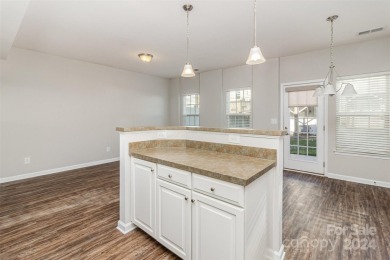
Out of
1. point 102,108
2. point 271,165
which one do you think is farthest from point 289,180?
point 102,108

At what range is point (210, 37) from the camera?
11.8ft

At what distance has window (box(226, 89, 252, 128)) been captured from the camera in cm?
547

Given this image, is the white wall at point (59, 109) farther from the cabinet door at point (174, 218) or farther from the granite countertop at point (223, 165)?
the cabinet door at point (174, 218)

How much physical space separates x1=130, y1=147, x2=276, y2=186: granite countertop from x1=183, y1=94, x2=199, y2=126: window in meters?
4.78

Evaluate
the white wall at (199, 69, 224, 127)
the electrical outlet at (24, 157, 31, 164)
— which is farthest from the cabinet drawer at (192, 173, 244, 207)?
the white wall at (199, 69, 224, 127)

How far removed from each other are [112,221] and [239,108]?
4359mm

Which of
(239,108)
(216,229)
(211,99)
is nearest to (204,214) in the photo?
(216,229)

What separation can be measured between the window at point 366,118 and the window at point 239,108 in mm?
2051

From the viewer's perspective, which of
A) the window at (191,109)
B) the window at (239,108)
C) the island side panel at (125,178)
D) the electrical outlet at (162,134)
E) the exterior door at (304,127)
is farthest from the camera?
the window at (191,109)

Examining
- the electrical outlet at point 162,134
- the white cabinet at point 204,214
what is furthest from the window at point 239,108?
the white cabinet at point 204,214

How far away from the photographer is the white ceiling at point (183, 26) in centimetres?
257

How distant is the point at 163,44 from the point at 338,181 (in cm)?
452

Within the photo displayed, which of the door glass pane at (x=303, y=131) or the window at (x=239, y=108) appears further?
the window at (x=239, y=108)

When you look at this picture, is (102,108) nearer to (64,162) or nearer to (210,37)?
(64,162)
